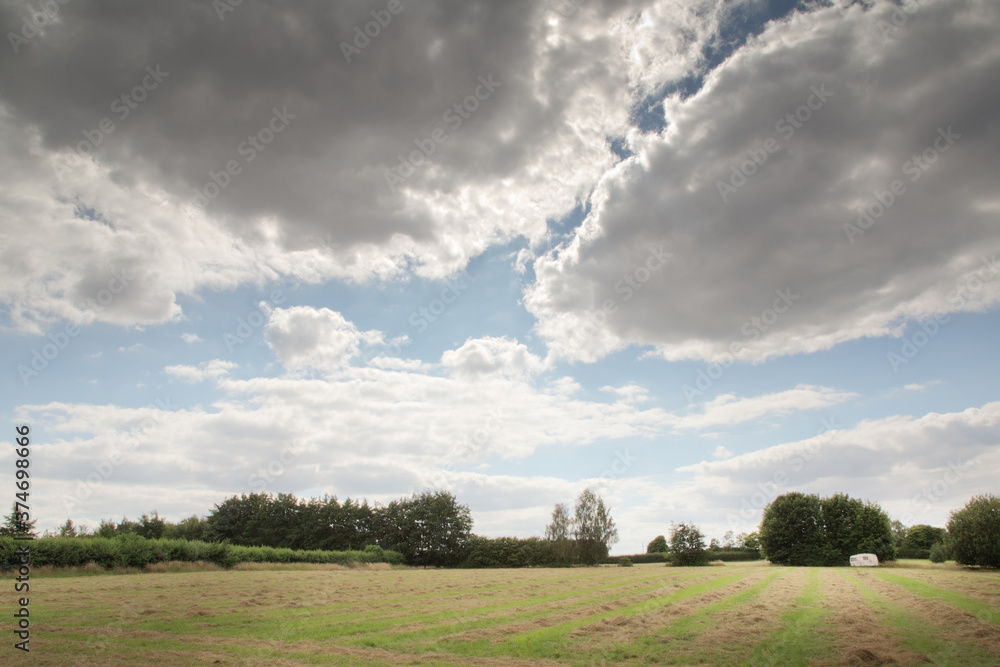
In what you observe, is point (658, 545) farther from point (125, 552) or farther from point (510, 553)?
point (125, 552)

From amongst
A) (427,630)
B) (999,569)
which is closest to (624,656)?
(427,630)

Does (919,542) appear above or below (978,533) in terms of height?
below

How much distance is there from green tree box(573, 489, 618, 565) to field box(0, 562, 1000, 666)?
50675 millimetres

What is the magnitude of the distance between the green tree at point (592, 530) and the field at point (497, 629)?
166 feet

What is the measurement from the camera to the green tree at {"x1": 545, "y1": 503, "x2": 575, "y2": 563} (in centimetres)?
6750

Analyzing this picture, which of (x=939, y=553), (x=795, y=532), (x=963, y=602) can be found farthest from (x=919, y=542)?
(x=963, y=602)

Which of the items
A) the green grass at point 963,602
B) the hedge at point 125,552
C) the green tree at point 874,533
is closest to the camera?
the green grass at point 963,602

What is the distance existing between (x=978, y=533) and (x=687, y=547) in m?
30.8

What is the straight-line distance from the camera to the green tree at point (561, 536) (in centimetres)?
6750

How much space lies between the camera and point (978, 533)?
4566 centimetres

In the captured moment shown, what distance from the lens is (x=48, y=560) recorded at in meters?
30.9

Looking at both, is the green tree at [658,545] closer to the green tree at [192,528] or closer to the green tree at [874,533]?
the green tree at [874,533]

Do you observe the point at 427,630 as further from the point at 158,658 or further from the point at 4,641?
the point at 4,641

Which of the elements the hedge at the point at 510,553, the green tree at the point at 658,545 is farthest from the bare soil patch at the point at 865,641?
the green tree at the point at 658,545
